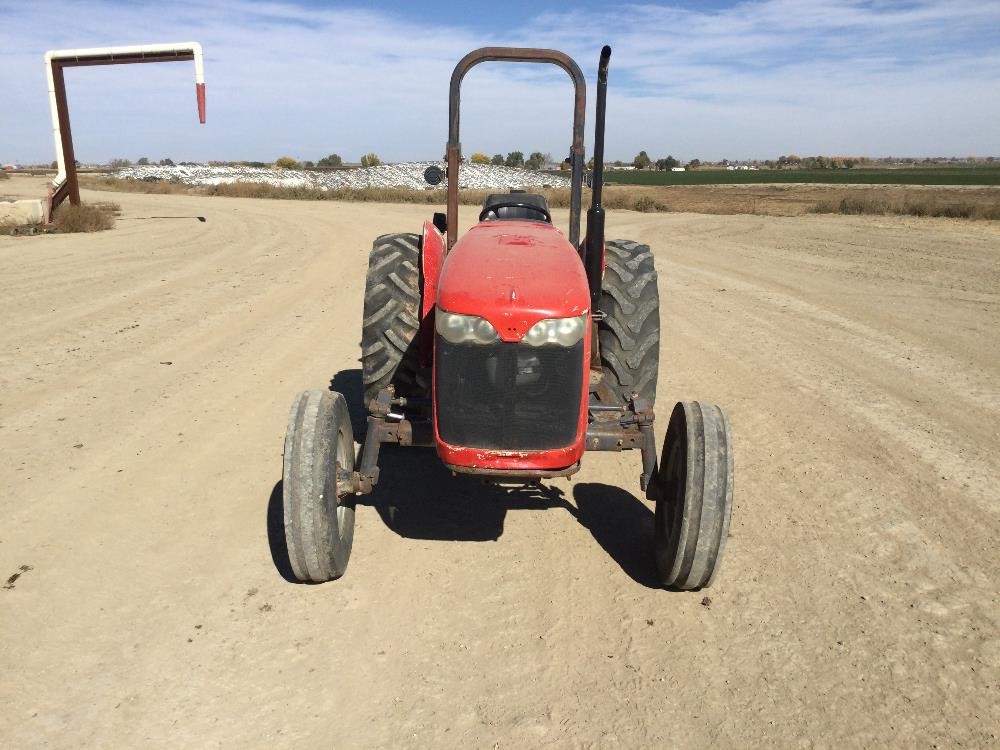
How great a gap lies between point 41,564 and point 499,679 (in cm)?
236

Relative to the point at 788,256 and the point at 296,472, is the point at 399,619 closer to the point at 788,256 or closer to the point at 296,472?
the point at 296,472

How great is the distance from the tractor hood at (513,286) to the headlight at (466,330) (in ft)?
0.09

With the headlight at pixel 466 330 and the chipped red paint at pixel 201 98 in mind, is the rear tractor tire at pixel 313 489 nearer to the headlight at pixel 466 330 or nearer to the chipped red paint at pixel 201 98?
the headlight at pixel 466 330

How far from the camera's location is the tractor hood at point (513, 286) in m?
3.04

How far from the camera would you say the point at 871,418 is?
18.3 feet

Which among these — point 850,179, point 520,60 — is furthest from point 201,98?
point 850,179

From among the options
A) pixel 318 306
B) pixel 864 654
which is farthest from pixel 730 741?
pixel 318 306

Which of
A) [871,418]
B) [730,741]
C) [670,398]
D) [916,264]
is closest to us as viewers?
[730,741]

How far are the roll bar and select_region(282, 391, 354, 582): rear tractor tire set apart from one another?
157 cm

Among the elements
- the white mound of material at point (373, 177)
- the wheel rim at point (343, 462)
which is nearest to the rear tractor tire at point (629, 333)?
the wheel rim at point (343, 462)

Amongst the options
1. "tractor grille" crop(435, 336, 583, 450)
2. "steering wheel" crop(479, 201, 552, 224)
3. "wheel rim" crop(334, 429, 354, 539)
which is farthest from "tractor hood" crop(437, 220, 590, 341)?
"steering wheel" crop(479, 201, 552, 224)

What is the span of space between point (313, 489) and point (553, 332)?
4.14 ft

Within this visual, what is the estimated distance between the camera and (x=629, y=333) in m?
4.34

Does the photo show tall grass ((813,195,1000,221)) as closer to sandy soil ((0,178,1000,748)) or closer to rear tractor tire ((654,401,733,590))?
sandy soil ((0,178,1000,748))
